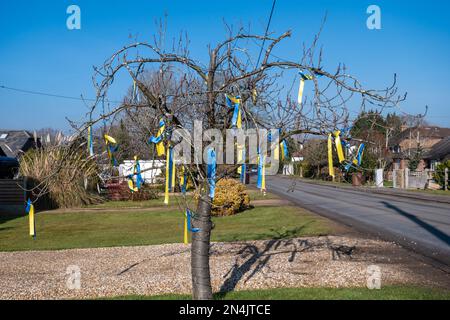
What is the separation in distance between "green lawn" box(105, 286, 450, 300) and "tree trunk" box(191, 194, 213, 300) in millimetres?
969

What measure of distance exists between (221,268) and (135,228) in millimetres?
7800

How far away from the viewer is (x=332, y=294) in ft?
23.1

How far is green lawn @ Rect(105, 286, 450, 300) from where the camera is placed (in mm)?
6855

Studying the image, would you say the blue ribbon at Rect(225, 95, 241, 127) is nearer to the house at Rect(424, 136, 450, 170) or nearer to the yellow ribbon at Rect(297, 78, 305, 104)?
the yellow ribbon at Rect(297, 78, 305, 104)

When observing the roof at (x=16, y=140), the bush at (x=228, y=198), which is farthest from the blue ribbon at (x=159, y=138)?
the roof at (x=16, y=140)

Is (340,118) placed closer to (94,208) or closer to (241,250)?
(241,250)

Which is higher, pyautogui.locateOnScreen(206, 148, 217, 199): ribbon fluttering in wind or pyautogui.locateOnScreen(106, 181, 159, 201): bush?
pyautogui.locateOnScreen(206, 148, 217, 199): ribbon fluttering in wind

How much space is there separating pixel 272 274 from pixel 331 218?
971 cm

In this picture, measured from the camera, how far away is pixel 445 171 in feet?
115

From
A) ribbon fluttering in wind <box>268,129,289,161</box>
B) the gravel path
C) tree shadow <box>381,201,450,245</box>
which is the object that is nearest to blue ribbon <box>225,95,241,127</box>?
ribbon fluttering in wind <box>268,129,289,161</box>

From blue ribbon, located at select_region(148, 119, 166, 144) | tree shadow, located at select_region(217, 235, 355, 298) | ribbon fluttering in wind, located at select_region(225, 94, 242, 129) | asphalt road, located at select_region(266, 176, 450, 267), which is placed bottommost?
asphalt road, located at select_region(266, 176, 450, 267)

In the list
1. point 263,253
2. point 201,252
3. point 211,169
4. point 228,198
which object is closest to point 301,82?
point 211,169
